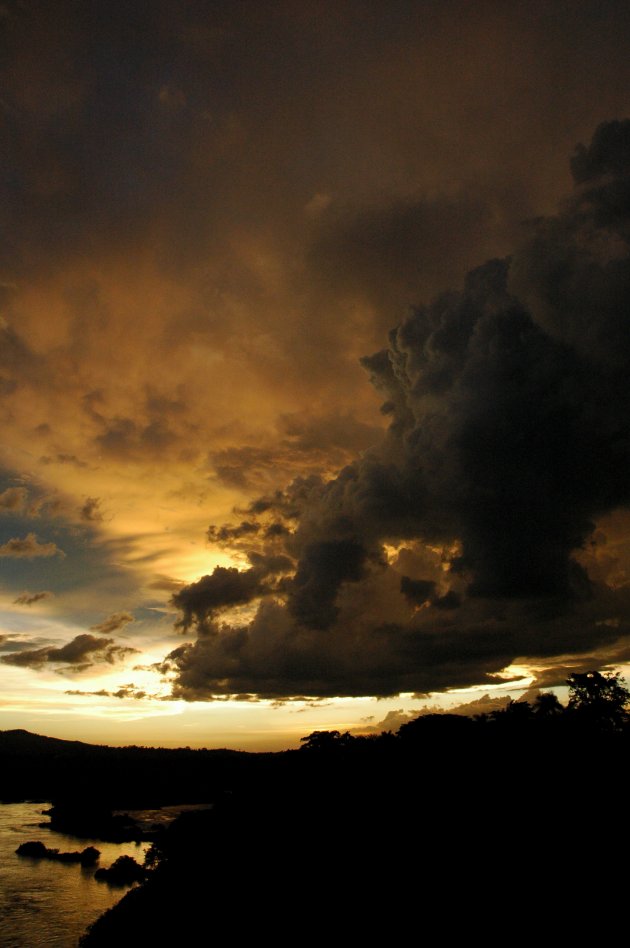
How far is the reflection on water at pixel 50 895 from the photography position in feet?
194

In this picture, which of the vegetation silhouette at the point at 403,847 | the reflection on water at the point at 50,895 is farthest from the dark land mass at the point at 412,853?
the reflection on water at the point at 50,895

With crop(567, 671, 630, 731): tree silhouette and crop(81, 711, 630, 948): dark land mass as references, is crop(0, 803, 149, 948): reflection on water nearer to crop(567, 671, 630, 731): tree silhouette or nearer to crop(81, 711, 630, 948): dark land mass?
crop(81, 711, 630, 948): dark land mass

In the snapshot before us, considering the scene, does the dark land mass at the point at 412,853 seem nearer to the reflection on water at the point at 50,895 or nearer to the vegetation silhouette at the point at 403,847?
the vegetation silhouette at the point at 403,847

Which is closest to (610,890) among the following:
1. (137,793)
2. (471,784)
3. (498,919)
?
(498,919)

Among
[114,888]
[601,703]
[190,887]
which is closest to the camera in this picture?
[190,887]

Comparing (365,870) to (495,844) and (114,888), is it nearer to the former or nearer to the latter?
(495,844)

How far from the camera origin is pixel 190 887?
174 feet

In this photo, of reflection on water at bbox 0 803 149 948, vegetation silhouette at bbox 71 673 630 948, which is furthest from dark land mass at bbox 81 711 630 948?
reflection on water at bbox 0 803 149 948

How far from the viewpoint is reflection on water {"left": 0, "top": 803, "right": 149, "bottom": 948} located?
59000 mm

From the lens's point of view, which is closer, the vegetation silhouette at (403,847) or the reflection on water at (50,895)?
the vegetation silhouette at (403,847)

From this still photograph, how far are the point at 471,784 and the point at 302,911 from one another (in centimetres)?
1843

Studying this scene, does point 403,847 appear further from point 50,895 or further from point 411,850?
point 50,895

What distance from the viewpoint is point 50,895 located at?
7300 cm

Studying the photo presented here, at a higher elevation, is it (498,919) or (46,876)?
(498,919)
